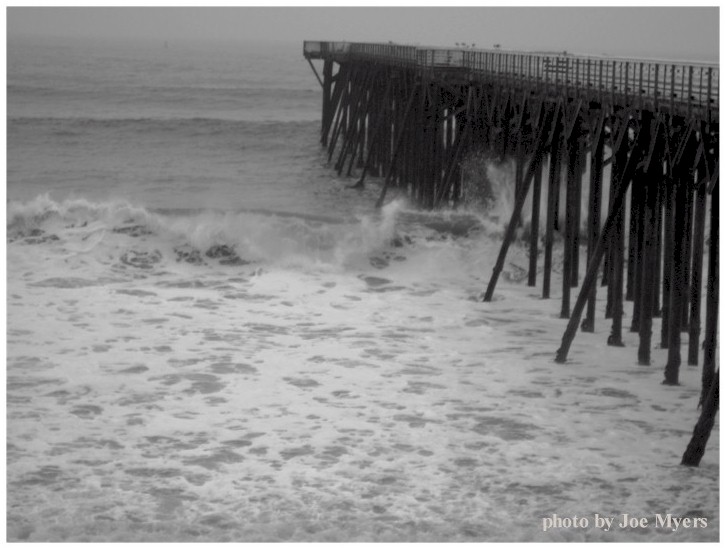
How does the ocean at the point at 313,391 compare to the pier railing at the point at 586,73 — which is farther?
the pier railing at the point at 586,73

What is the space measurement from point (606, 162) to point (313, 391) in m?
5.72

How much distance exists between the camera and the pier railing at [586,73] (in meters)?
13.9

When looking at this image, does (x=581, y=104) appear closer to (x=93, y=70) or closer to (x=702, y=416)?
(x=702, y=416)

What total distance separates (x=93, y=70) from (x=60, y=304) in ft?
178

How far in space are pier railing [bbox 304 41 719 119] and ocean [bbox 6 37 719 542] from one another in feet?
9.68

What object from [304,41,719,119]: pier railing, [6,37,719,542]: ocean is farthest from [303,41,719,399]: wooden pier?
[6,37,719,542]: ocean

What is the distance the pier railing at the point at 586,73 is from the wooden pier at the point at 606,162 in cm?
4

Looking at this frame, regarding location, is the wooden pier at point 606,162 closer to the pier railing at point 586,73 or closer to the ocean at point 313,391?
the pier railing at point 586,73

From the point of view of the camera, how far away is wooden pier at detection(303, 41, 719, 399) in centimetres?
1388

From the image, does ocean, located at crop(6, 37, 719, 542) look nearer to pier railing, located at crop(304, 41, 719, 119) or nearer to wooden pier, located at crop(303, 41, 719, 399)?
wooden pier, located at crop(303, 41, 719, 399)

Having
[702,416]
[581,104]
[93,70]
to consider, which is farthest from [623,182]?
[93,70]

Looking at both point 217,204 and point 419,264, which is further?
point 217,204

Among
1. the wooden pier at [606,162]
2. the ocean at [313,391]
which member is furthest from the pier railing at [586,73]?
the ocean at [313,391]
